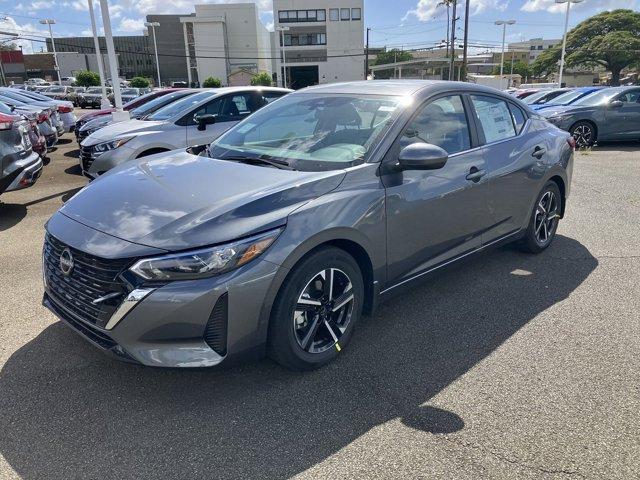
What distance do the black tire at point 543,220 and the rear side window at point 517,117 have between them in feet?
2.21

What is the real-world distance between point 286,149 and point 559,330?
2.35 m

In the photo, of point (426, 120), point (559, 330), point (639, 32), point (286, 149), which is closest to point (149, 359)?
point (286, 149)

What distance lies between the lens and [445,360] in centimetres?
322

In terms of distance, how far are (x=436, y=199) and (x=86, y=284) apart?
7.62ft

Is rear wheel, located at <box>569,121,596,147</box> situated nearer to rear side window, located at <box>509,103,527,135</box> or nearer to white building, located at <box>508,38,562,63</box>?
rear side window, located at <box>509,103,527,135</box>

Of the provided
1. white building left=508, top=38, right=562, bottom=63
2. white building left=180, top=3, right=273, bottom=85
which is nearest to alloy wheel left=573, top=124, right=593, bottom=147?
white building left=180, top=3, right=273, bottom=85

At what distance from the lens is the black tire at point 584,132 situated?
12953 mm


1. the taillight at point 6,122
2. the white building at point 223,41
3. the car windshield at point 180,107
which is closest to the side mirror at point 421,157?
the taillight at point 6,122

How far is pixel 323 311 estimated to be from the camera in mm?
3004

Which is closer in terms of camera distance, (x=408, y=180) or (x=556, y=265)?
(x=408, y=180)

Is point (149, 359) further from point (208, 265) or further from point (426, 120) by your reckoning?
point (426, 120)

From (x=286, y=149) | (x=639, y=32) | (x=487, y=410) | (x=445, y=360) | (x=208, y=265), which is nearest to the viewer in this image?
(x=208, y=265)

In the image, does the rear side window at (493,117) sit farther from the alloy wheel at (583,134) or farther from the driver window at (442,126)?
the alloy wheel at (583,134)

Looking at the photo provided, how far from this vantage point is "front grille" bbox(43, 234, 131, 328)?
8.20 feet
